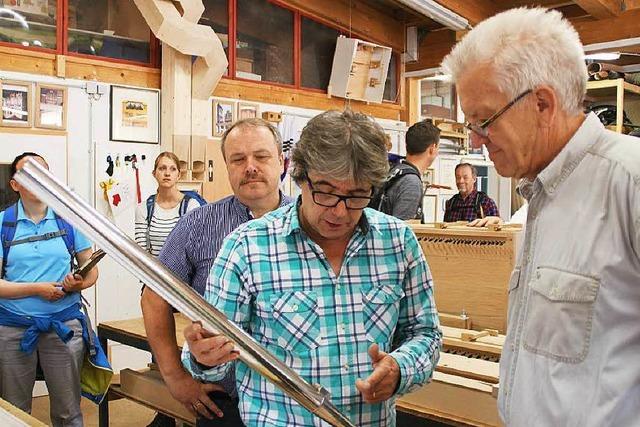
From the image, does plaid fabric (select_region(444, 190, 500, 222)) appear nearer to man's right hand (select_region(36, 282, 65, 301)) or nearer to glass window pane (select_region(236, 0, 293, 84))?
glass window pane (select_region(236, 0, 293, 84))

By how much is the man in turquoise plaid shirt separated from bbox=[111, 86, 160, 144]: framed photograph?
3814 millimetres

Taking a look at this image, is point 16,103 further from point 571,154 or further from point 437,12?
point 571,154

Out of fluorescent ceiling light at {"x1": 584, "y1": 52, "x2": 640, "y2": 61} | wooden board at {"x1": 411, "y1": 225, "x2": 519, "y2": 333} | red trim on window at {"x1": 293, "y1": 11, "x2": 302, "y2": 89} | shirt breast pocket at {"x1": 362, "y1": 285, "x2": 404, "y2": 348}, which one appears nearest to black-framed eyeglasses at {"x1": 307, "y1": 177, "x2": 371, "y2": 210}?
shirt breast pocket at {"x1": 362, "y1": 285, "x2": 404, "y2": 348}

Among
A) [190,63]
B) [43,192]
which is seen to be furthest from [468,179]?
[43,192]

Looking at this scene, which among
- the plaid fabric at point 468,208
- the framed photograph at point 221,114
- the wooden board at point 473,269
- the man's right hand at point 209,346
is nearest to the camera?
the man's right hand at point 209,346

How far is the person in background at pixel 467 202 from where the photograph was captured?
207 inches

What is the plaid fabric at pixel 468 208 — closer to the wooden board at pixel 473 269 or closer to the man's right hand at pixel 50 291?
the wooden board at pixel 473 269

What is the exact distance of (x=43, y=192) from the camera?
72cm

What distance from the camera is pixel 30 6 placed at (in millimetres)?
4469

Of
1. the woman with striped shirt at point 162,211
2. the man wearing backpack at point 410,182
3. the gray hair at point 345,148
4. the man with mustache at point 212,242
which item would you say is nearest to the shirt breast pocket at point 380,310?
the gray hair at point 345,148

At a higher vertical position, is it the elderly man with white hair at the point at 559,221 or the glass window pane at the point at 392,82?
the glass window pane at the point at 392,82

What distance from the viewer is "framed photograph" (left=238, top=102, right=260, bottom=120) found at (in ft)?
18.6

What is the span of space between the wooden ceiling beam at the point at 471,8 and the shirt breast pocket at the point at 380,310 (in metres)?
4.90

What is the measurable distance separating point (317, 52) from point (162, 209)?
3.16 metres
